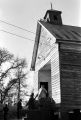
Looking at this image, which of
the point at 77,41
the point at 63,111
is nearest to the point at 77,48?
the point at 77,41

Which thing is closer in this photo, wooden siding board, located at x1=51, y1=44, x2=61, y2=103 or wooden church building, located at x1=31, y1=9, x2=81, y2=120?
wooden church building, located at x1=31, y1=9, x2=81, y2=120

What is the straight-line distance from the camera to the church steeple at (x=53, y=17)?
95.3ft

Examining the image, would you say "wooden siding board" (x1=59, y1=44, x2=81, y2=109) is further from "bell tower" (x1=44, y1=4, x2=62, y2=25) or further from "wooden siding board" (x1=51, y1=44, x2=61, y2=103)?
"bell tower" (x1=44, y1=4, x2=62, y2=25)

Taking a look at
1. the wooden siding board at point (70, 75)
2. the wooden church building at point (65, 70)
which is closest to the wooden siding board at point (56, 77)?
the wooden church building at point (65, 70)

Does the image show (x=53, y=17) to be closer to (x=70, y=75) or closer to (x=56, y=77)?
(x=56, y=77)

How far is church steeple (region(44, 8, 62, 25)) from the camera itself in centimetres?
2906

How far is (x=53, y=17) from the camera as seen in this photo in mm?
29547

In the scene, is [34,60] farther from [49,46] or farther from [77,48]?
[77,48]

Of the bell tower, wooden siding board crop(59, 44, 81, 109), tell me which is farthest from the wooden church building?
the bell tower

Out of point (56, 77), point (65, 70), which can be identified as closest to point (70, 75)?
point (65, 70)

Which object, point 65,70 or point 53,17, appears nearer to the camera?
point 65,70

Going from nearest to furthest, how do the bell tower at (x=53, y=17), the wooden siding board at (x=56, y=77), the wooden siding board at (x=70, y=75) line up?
the wooden siding board at (x=70, y=75) < the wooden siding board at (x=56, y=77) < the bell tower at (x=53, y=17)

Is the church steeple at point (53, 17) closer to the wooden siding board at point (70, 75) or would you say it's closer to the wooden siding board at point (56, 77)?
the wooden siding board at point (56, 77)

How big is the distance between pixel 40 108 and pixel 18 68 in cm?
2538
